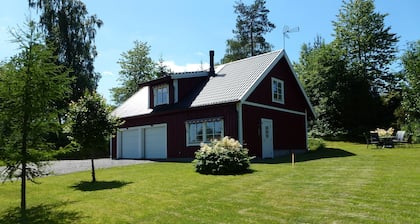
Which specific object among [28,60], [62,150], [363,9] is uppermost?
[363,9]

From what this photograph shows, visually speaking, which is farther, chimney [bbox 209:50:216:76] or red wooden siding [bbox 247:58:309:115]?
chimney [bbox 209:50:216:76]

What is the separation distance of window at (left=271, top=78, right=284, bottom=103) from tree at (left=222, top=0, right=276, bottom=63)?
893 inches

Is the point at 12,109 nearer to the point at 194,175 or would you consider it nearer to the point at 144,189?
the point at 144,189

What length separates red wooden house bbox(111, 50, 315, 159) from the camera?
16.5m

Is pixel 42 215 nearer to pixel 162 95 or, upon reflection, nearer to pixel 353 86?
pixel 162 95

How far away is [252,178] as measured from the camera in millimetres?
9820

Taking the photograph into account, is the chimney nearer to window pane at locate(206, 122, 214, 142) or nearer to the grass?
window pane at locate(206, 122, 214, 142)

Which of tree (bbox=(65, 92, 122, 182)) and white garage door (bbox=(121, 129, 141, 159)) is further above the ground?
tree (bbox=(65, 92, 122, 182))

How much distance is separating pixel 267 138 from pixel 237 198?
1104 centimetres

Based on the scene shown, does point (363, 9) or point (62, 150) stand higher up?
point (363, 9)

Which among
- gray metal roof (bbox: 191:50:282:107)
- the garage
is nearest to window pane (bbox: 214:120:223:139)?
gray metal roof (bbox: 191:50:282:107)

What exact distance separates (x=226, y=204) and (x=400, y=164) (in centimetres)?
734

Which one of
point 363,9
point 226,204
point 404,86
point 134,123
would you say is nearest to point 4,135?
point 226,204

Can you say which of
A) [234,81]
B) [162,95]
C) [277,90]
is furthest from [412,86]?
[162,95]
